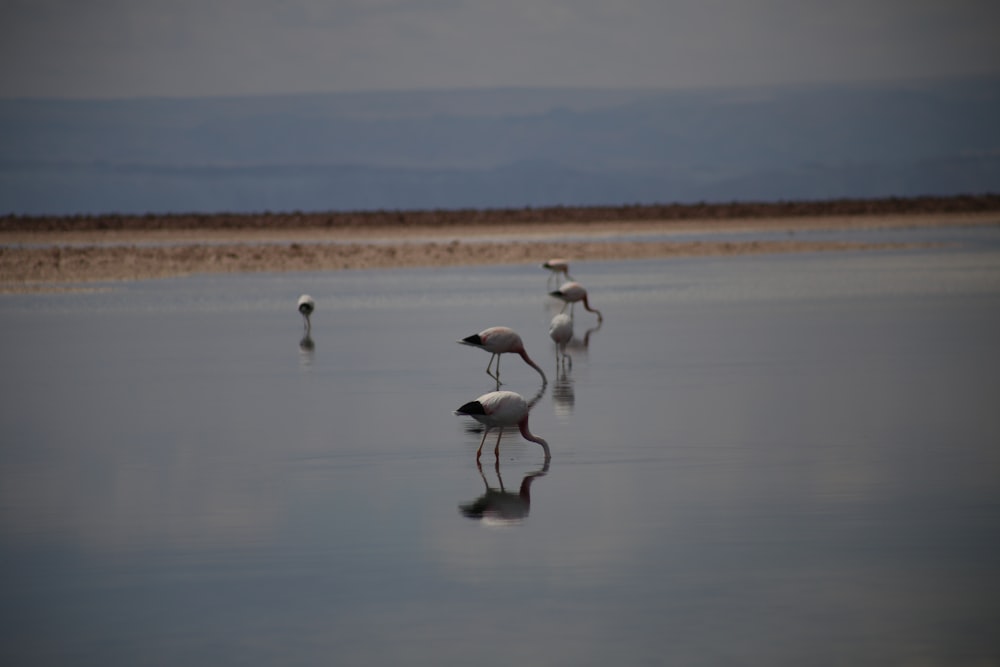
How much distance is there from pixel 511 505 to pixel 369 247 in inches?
1673

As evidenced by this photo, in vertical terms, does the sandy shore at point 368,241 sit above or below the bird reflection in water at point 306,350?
above

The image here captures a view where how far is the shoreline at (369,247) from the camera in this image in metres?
41.7

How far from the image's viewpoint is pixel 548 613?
659 cm

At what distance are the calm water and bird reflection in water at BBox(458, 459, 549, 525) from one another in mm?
36

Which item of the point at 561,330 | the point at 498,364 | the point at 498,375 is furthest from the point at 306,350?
the point at 498,364

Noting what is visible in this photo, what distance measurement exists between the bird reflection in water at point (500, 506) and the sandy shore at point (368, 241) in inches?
1069

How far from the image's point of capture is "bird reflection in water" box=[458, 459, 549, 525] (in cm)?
856

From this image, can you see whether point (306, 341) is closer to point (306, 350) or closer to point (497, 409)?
point (306, 350)

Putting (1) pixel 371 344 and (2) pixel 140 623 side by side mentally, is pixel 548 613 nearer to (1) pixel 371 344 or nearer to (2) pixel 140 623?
(2) pixel 140 623

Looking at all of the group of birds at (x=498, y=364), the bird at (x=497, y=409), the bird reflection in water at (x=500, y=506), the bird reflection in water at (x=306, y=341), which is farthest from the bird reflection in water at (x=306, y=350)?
the bird reflection in water at (x=500, y=506)

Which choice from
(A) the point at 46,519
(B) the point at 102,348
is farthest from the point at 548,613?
(B) the point at 102,348

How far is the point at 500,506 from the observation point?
8.89m

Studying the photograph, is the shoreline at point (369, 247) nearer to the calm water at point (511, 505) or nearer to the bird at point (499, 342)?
the calm water at point (511, 505)

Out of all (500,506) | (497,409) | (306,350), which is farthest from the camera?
(306,350)
